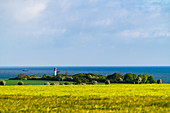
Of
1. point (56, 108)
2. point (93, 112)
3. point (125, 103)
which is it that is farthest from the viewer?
point (125, 103)

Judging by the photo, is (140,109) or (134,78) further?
(134,78)

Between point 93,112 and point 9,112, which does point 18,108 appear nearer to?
point 9,112

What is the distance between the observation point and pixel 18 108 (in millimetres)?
12688

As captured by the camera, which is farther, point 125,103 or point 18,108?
point 125,103

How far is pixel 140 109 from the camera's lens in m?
12.1

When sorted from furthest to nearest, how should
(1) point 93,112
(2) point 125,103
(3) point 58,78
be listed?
(3) point 58,78
(2) point 125,103
(1) point 93,112

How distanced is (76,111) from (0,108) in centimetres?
419

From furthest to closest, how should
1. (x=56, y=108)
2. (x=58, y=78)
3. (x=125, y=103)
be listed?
(x=58, y=78), (x=125, y=103), (x=56, y=108)

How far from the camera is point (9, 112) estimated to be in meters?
11.6

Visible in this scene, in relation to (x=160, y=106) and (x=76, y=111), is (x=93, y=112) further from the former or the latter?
(x=160, y=106)

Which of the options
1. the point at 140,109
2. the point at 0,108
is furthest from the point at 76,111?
the point at 0,108

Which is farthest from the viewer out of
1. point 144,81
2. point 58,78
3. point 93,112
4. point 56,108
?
point 58,78

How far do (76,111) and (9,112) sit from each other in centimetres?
329

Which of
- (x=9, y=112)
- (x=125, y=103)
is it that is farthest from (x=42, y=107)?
(x=125, y=103)
